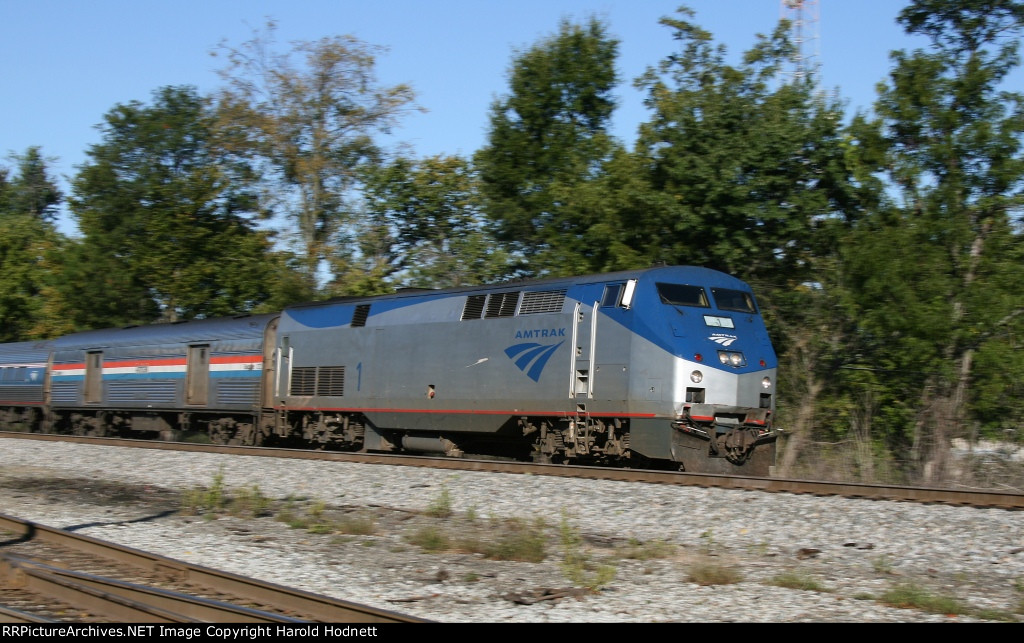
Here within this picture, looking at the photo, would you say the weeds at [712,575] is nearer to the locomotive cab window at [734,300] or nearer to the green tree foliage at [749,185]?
the locomotive cab window at [734,300]

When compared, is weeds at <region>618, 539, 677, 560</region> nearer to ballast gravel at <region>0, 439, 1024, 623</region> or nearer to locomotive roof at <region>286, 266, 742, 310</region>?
ballast gravel at <region>0, 439, 1024, 623</region>

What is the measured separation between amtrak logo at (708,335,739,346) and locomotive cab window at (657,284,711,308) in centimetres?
57

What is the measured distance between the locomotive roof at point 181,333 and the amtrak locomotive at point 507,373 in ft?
0.21

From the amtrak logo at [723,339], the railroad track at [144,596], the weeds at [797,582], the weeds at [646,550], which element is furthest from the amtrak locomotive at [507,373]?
the railroad track at [144,596]

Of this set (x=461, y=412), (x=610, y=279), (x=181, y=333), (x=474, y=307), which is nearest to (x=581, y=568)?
(x=610, y=279)

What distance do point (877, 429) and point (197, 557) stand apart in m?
13.4

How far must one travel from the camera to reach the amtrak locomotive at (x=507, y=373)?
1426cm

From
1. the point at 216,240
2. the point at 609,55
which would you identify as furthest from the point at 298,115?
the point at 609,55

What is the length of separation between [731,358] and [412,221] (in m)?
19.0

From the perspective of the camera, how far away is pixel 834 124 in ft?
66.3

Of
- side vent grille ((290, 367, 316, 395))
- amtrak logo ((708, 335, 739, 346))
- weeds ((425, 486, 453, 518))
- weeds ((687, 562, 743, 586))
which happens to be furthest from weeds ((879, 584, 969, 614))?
side vent grille ((290, 367, 316, 395))

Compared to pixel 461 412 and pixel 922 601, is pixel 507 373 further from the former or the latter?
pixel 922 601

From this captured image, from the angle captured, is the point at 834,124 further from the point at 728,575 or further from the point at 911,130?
the point at 728,575
